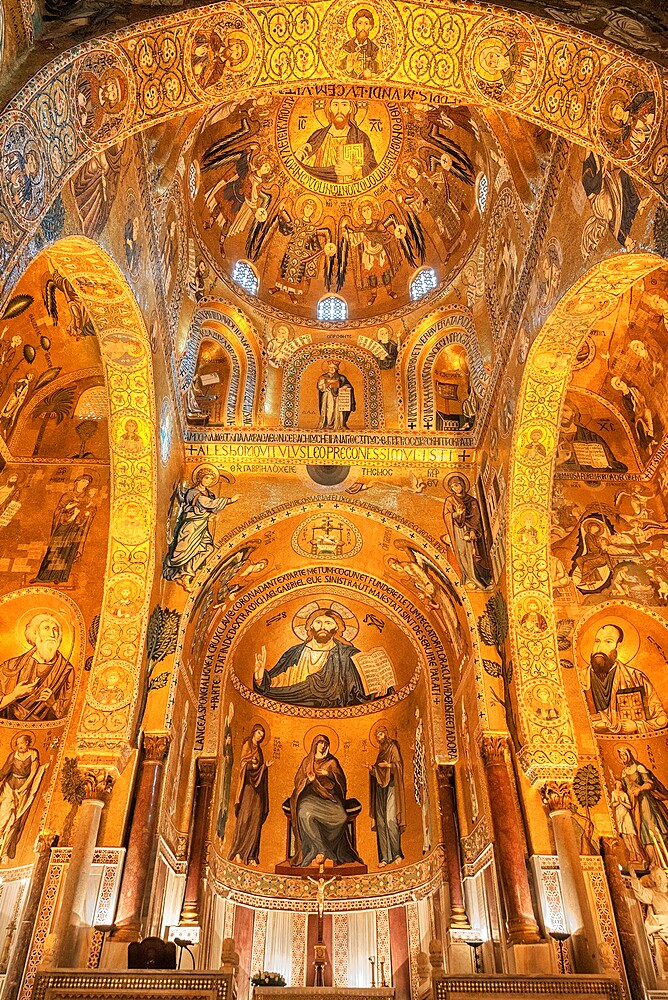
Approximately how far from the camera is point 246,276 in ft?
50.9

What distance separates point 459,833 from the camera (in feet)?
39.8

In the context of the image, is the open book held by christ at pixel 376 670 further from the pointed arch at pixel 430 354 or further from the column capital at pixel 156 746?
the column capital at pixel 156 746

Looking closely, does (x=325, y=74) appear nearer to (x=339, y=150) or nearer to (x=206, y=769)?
(x=339, y=150)

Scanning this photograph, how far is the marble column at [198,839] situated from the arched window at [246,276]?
8.74 meters

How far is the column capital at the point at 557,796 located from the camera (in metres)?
10.8

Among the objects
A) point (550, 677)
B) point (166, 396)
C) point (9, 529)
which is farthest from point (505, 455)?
point (9, 529)

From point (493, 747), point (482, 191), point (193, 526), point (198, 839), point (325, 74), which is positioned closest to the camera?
point (325, 74)

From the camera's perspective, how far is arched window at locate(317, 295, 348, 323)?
52.1 ft

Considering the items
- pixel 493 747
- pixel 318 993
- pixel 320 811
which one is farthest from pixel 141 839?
pixel 493 747

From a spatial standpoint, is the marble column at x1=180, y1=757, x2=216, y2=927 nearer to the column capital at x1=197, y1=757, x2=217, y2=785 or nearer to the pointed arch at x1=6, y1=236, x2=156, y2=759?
the column capital at x1=197, y1=757, x2=217, y2=785

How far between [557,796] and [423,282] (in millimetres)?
9656

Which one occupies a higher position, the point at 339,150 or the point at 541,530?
the point at 339,150

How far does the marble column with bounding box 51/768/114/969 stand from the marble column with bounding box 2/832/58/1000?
0.43m

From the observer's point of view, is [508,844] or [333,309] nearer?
[508,844]
